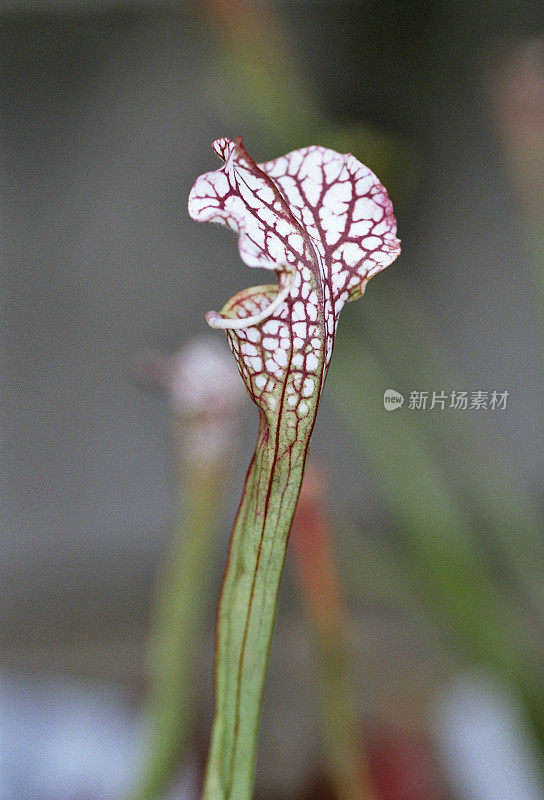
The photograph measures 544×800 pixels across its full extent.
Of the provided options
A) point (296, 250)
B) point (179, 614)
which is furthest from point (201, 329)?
point (296, 250)

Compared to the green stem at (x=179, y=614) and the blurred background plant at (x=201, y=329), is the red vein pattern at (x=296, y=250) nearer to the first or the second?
the green stem at (x=179, y=614)

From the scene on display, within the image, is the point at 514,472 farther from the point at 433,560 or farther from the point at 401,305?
the point at 433,560

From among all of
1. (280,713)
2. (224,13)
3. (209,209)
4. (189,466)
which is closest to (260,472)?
(209,209)

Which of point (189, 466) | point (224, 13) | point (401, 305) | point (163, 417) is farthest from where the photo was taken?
point (163, 417)

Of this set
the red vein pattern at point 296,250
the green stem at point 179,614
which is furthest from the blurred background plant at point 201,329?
the red vein pattern at point 296,250

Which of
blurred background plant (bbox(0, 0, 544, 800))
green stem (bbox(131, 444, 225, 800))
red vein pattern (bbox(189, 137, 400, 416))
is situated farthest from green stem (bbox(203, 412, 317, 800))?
blurred background plant (bbox(0, 0, 544, 800))

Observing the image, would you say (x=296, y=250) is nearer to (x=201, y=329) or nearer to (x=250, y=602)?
(x=250, y=602)
